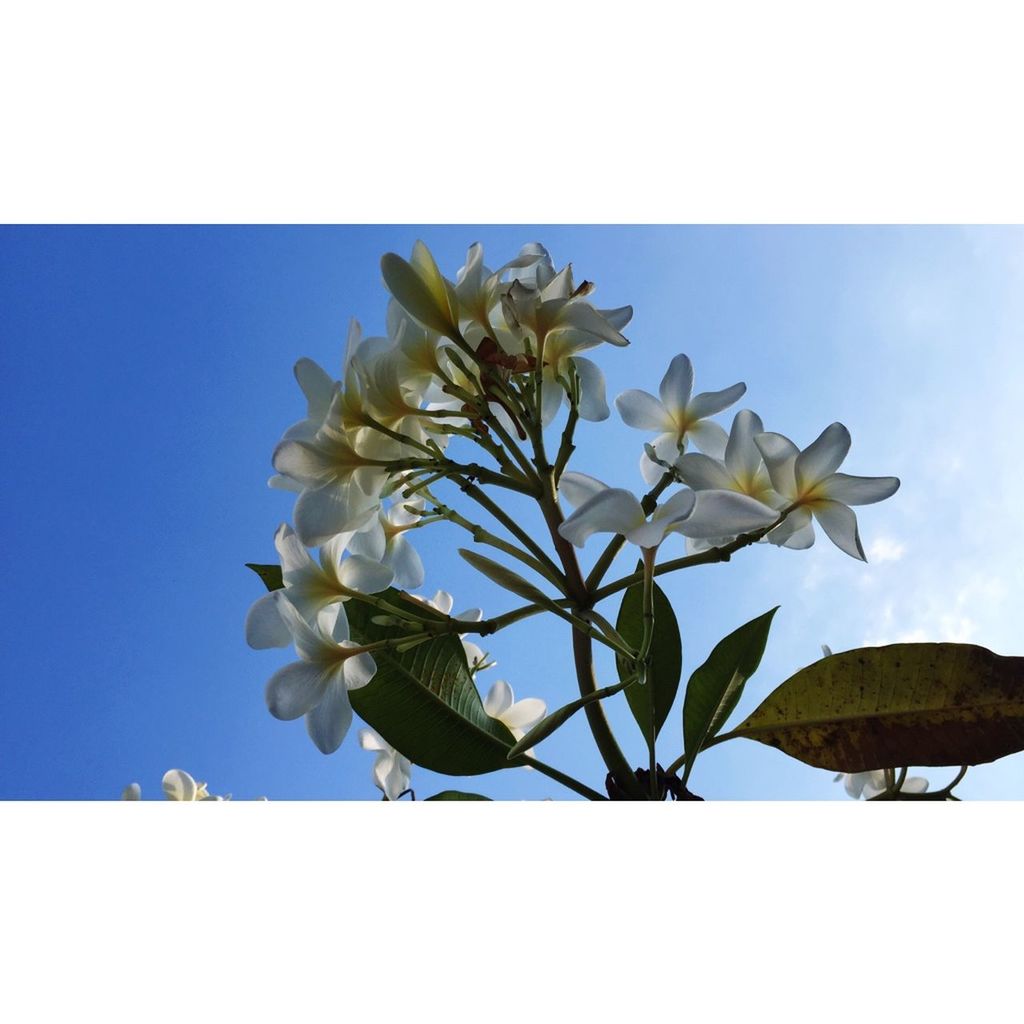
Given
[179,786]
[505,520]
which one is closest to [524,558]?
[505,520]

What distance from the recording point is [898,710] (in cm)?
54

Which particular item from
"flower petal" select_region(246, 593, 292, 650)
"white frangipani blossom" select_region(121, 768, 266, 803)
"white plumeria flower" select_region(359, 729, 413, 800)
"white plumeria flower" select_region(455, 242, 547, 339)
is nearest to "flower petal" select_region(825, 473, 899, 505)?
"white plumeria flower" select_region(455, 242, 547, 339)

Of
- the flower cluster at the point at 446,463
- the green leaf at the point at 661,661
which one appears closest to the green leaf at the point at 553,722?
the flower cluster at the point at 446,463

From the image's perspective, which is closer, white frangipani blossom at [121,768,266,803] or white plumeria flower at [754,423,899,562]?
Result: white plumeria flower at [754,423,899,562]

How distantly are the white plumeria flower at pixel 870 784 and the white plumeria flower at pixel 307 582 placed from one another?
1.76 feet

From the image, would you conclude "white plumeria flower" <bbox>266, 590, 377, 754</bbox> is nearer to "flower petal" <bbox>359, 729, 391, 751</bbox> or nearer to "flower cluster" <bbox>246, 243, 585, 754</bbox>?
"flower cluster" <bbox>246, 243, 585, 754</bbox>

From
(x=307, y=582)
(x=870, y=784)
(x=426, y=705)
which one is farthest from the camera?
(x=870, y=784)

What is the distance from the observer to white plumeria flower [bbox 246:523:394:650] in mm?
497

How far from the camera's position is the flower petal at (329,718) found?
481 mm

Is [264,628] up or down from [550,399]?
down

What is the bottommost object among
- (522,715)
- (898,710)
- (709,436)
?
(898,710)

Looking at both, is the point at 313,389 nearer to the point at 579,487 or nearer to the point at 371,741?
the point at 579,487

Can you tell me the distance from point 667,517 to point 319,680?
0.71 feet

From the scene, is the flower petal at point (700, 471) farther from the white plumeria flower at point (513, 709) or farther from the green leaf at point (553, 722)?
the white plumeria flower at point (513, 709)
